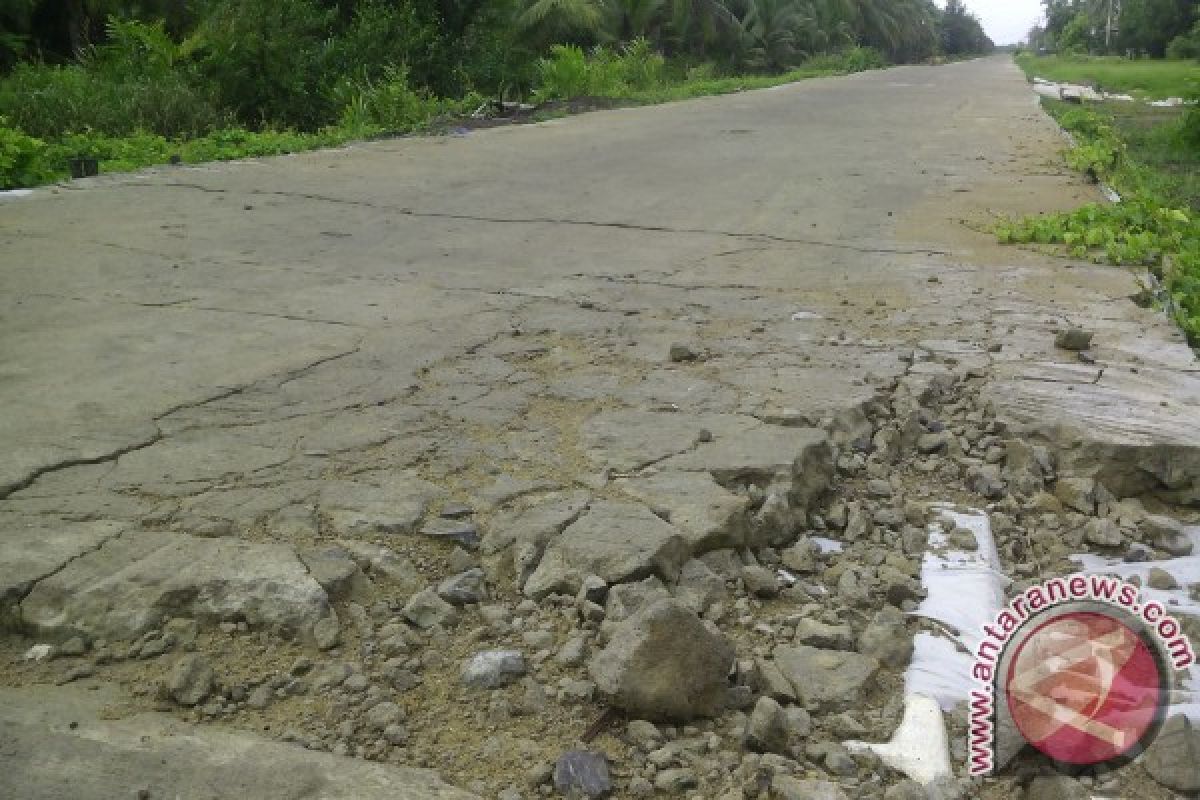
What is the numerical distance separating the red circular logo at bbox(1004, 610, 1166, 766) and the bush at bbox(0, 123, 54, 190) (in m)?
6.10

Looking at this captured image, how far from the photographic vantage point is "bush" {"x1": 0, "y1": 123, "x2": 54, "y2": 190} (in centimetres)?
610

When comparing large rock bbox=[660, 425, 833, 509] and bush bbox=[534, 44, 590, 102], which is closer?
large rock bbox=[660, 425, 833, 509]

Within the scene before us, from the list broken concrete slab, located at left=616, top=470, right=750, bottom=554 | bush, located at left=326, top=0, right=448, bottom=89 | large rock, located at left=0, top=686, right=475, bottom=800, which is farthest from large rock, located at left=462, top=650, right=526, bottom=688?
bush, located at left=326, top=0, right=448, bottom=89

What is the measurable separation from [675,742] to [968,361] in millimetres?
2230

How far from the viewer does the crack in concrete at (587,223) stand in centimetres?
531

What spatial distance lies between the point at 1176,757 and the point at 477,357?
7.70 feet

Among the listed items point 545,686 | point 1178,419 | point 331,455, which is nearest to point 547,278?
point 331,455

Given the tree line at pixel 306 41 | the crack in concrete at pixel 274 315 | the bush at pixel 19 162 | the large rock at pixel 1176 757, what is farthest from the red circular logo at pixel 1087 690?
the tree line at pixel 306 41

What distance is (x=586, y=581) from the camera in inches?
85.4

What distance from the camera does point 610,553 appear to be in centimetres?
226

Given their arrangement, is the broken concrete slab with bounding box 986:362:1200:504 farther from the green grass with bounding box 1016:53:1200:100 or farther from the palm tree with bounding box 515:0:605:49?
the green grass with bounding box 1016:53:1200:100

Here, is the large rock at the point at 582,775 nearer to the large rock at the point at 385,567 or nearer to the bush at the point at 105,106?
the large rock at the point at 385,567

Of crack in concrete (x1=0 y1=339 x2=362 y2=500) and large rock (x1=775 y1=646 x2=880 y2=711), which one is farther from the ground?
crack in concrete (x1=0 y1=339 x2=362 y2=500)

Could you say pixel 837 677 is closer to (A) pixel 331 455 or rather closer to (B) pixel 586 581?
(B) pixel 586 581
